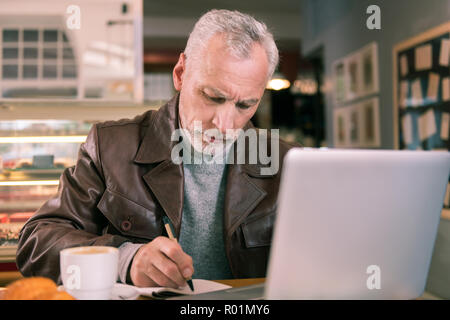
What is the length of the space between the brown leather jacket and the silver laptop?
63cm

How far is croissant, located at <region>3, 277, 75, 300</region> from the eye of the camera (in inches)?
27.4

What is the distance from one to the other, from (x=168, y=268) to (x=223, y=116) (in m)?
0.55

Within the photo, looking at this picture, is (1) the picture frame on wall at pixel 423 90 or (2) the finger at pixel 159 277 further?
(1) the picture frame on wall at pixel 423 90

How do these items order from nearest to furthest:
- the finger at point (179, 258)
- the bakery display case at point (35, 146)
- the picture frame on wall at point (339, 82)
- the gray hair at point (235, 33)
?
the finger at point (179, 258) → the gray hair at point (235, 33) → the bakery display case at point (35, 146) → the picture frame on wall at point (339, 82)

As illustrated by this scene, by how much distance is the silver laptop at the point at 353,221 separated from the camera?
62cm

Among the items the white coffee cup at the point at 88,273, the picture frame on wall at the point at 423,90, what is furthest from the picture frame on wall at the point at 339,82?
the white coffee cup at the point at 88,273

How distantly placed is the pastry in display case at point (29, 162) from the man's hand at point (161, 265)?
4.67 feet

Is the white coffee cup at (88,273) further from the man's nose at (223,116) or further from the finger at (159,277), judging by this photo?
the man's nose at (223,116)

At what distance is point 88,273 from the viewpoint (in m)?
0.77

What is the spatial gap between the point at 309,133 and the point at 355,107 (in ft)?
10.7

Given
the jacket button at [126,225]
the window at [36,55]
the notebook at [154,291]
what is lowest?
the notebook at [154,291]

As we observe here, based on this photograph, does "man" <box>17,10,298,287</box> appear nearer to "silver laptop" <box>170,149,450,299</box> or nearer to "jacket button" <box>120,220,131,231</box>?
"jacket button" <box>120,220,131,231</box>

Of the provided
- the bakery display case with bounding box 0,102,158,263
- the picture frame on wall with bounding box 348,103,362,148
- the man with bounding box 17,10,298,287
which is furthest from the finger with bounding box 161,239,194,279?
the picture frame on wall with bounding box 348,103,362,148
